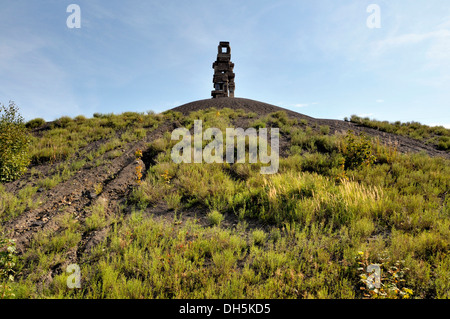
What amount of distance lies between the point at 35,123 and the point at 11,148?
10.8 metres

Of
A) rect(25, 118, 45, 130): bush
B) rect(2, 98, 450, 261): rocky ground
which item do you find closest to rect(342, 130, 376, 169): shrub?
rect(2, 98, 450, 261): rocky ground

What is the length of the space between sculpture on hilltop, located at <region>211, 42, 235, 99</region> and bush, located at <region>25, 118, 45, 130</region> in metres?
19.0

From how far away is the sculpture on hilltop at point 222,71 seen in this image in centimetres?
3003

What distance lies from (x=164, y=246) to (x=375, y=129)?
57.6 feet

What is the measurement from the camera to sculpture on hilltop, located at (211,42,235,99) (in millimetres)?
30031

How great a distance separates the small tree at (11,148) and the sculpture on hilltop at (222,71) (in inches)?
915

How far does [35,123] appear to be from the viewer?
55.5 feet

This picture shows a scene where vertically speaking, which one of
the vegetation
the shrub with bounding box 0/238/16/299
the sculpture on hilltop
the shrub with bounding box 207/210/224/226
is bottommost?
the shrub with bounding box 0/238/16/299

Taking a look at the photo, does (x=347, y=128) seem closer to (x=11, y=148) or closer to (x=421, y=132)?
(x=421, y=132)

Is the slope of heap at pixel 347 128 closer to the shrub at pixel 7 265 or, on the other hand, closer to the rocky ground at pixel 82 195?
the rocky ground at pixel 82 195

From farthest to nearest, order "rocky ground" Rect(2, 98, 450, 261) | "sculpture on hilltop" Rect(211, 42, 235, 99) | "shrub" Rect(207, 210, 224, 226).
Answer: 1. "sculpture on hilltop" Rect(211, 42, 235, 99)
2. "shrub" Rect(207, 210, 224, 226)
3. "rocky ground" Rect(2, 98, 450, 261)

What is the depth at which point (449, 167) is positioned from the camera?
8.46 meters

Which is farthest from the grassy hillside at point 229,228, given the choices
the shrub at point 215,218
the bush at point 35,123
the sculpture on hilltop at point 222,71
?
the sculpture on hilltop at point 222,71

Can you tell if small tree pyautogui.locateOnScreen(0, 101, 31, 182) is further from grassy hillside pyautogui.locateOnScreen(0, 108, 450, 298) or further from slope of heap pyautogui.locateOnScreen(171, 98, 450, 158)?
slope of heap pyautogui.locateOnScreen(171, 98, 450, 158)
